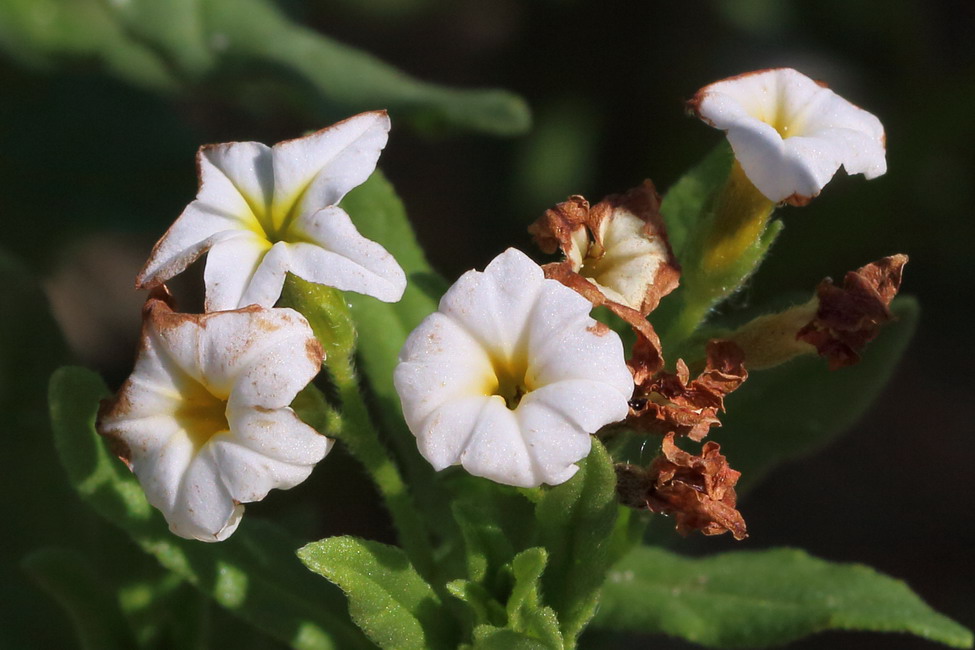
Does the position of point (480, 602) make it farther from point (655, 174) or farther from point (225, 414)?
point (655, 174)

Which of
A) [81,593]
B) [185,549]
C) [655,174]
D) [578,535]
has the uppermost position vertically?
[578,535]

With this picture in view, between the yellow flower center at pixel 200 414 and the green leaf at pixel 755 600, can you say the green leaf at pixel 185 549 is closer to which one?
the yellow flower center at pixel 200 414

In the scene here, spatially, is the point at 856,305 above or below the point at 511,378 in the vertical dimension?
above

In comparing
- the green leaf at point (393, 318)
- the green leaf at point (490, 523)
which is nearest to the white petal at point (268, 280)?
the green leaf at point (490, 523)

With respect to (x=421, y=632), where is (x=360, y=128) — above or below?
above

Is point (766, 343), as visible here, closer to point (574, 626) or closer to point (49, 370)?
point (574, 626)

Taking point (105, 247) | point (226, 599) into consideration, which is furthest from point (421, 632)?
point (105, 247)

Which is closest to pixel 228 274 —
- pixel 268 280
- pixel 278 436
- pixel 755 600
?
pixel 268 280
